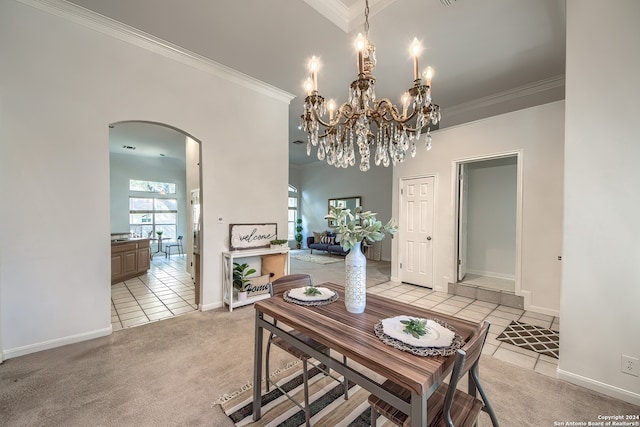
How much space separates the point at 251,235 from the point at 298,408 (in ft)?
8.29

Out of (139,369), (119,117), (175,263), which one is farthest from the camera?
(175,263)

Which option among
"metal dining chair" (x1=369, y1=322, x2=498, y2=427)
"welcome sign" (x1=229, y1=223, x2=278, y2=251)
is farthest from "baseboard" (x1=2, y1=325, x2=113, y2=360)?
"metal dining chair" (x1=369, y1=322, x2=498, y2=427)

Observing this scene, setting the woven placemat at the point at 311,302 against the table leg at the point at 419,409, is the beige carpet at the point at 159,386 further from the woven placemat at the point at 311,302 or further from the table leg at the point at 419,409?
the table leg at the point at 419,409

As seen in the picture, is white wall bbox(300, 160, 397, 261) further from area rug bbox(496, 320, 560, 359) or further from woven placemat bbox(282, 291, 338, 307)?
woven placemat bbox(282, 291, 338, 307)

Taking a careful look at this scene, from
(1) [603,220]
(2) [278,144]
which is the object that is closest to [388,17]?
(2) [278,144]

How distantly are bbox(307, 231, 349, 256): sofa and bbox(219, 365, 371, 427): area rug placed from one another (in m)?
5.71

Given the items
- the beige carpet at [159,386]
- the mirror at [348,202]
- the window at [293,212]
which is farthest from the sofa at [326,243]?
the beige carpet at [159,386]

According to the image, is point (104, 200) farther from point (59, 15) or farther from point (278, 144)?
point (278, 144)

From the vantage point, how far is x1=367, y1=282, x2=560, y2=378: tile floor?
2.37 meters

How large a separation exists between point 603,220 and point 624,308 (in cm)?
65

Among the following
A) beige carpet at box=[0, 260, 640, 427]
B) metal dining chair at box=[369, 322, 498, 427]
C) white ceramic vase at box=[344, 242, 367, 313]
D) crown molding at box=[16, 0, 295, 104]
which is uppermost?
crown molding at box=[16, 0, 295, 104]

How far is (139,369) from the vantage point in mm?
2164

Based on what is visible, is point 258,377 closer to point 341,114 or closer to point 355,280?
point 355,280

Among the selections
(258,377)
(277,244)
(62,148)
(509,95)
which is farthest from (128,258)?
(509,95)
